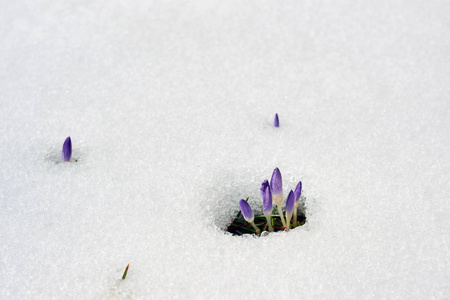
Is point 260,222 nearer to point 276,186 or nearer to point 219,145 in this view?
point 276,186

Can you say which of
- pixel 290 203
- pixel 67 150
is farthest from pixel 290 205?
pixel 67 150

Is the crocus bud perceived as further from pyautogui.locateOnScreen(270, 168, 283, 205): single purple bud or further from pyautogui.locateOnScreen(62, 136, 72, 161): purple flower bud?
pyautogui.locateOnScreen(62, 136, 72, 161): purple flower bud

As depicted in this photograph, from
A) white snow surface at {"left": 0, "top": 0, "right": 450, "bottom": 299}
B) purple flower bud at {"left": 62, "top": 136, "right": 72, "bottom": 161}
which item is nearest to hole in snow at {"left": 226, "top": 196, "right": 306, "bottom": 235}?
white snow surface at {"left": 0, "top": 0, "right": 450, "bottom": 299}

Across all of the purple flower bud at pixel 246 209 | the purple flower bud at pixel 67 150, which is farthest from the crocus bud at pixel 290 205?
the purple flower bud at pixel 67 150

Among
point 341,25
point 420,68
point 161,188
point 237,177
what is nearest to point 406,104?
point 420,68

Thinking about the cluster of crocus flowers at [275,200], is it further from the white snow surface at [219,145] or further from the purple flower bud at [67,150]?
the purple flower bud at [67,150]
